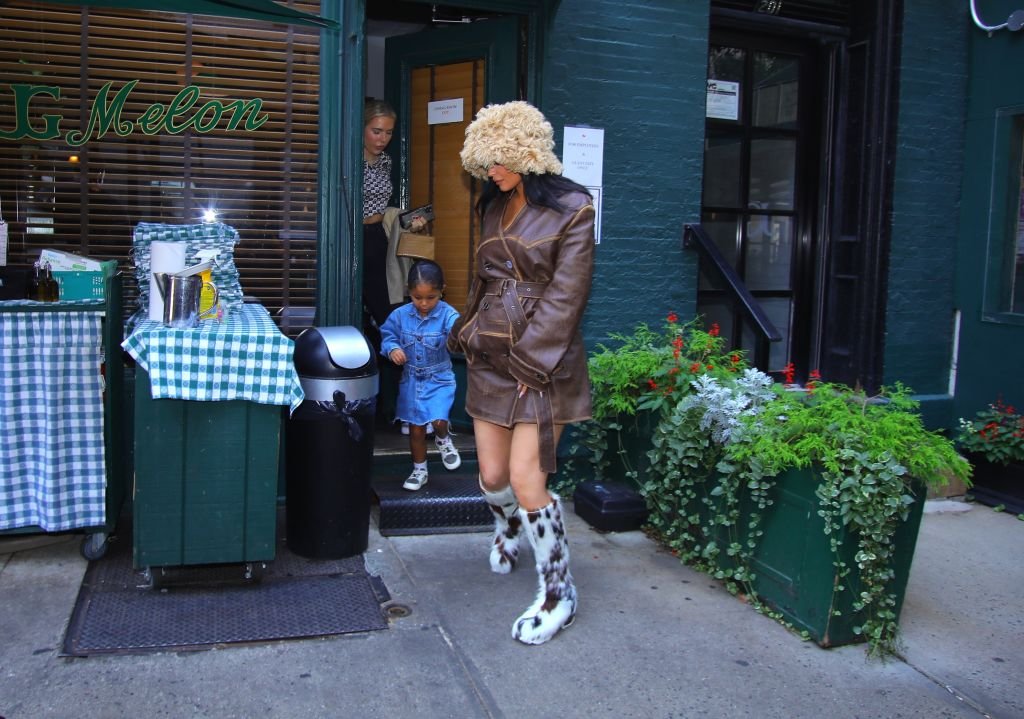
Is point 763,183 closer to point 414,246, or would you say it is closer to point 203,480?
point 414,246

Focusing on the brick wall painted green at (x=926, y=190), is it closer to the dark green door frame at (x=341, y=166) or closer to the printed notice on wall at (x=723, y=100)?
the printed notice on wall at (x=723, y=100)

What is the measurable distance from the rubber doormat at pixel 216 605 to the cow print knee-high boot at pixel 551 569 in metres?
0.66

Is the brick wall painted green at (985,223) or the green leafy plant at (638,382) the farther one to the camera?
the brick wall painted green at (985,223)

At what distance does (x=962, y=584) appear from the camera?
467 cm

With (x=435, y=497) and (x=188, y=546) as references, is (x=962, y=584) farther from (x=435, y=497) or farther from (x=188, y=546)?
(x=188, y=546)

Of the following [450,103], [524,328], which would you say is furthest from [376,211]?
[524,328]

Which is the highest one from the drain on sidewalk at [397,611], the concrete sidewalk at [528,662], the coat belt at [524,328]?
the coat belt at [524,328]

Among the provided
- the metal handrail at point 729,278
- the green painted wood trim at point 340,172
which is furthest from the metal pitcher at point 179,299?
the metal handrail at point 729,278

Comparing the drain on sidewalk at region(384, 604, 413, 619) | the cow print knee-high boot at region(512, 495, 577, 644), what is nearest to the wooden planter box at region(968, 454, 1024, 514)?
the cow print knee-high boot at region(512, 495, 577, 644)

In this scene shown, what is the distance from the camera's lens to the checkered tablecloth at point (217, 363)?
387 centimetres

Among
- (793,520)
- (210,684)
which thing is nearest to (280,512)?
(210,684)

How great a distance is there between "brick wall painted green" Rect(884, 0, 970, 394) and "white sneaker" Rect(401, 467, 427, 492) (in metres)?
3.49

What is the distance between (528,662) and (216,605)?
1348 millimetres

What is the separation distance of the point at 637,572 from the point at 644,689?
1.18 metres
